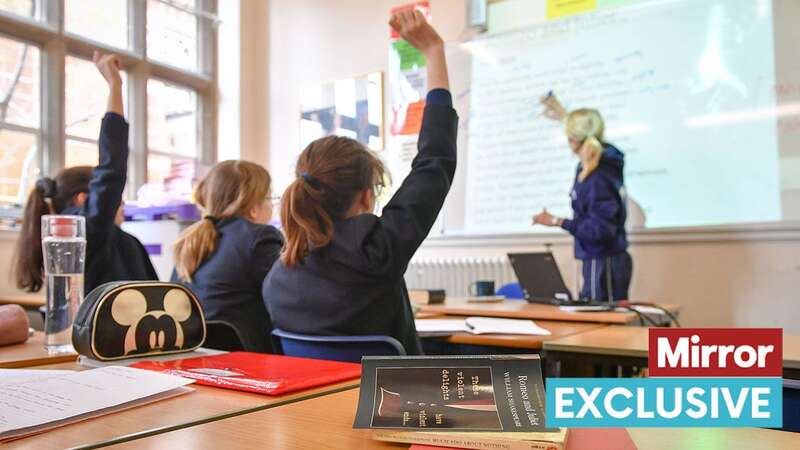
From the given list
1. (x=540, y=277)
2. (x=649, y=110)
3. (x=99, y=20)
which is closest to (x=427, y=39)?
(x=540, y=277)

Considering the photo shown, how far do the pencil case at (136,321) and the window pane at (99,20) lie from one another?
4086 millimetres

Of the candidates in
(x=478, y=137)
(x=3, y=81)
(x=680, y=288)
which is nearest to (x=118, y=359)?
(x=680, y=288)

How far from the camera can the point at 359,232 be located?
141 cm

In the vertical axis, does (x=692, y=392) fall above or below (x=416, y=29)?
below

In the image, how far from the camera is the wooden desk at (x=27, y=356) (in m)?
1.10

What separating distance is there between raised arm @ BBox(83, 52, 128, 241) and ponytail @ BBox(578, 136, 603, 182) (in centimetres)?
236

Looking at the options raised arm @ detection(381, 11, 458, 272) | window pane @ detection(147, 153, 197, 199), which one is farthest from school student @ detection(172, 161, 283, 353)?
window pane @ detection(147, 153, 197, 199)

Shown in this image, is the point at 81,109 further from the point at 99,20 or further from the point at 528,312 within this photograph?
the point at 528,312

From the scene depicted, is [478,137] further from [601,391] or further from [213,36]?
[601,391]

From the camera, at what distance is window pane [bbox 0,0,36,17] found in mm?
4160

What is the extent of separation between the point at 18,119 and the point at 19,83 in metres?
0.24

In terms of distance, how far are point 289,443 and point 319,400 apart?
19 cm

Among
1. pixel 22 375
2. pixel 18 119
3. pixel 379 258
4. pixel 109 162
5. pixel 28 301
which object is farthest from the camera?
pixel 18 119

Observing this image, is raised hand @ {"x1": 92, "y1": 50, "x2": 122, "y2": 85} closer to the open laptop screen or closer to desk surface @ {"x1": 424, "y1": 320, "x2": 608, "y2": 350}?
desk surface @ {"x1": 424, "y1": 320, "x2": 608, "y2": 350}
